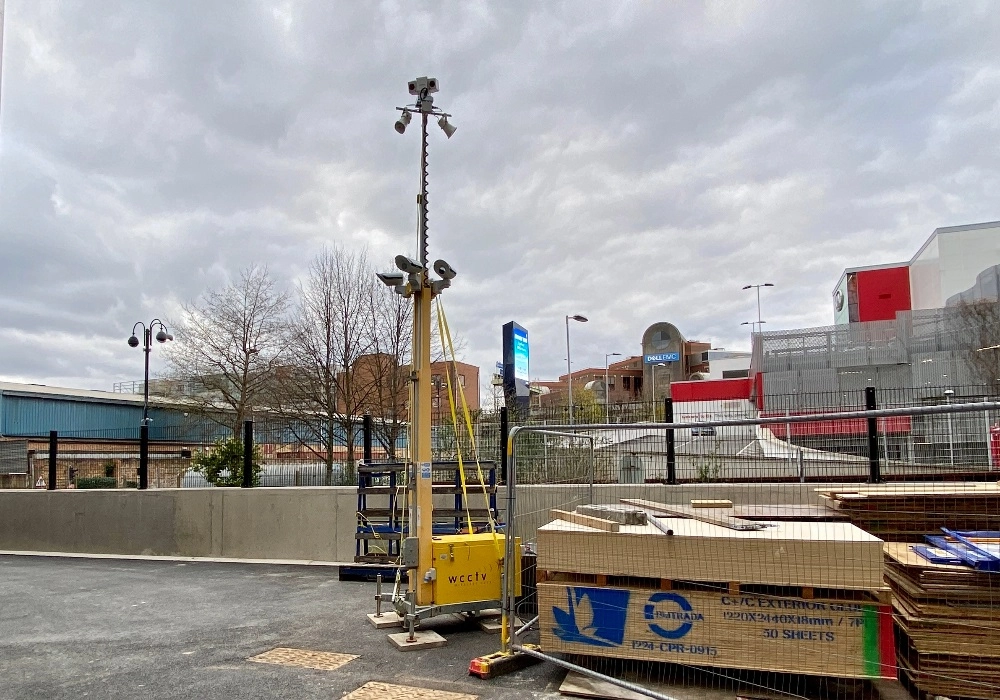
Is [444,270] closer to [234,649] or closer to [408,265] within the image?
[408,265]

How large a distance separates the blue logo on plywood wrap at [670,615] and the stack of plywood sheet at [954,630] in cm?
153

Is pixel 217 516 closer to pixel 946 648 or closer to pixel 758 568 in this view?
pixel 758 568

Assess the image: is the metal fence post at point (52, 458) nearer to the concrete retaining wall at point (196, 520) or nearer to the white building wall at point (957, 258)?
the concrete retaining wall at point (196, 520)

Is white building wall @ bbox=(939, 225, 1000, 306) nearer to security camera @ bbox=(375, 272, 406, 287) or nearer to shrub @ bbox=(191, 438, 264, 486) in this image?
shrub @ bbox=(191, 438, 264, 486)

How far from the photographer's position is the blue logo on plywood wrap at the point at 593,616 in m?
6.01

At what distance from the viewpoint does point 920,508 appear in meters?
6.27

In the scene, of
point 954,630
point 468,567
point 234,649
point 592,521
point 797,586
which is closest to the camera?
point 954,630

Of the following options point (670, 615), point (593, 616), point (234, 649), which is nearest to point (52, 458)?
point (234, 649)

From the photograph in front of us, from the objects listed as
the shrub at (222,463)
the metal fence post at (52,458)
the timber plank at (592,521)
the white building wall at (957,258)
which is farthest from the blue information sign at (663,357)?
the timber plank at (592,521)

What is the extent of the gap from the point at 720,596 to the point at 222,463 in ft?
50.0

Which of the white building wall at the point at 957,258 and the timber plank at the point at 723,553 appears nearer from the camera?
the timber plank at the point at 723,553

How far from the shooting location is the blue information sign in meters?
84.9

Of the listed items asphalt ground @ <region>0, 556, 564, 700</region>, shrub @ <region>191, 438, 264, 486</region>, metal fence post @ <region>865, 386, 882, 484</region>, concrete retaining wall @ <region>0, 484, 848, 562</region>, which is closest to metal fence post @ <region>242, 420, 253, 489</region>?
concrete retaining wall @ <region>0, 484, 848, 562</region>

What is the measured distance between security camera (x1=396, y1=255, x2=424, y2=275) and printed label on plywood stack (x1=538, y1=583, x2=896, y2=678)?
3400 mm
